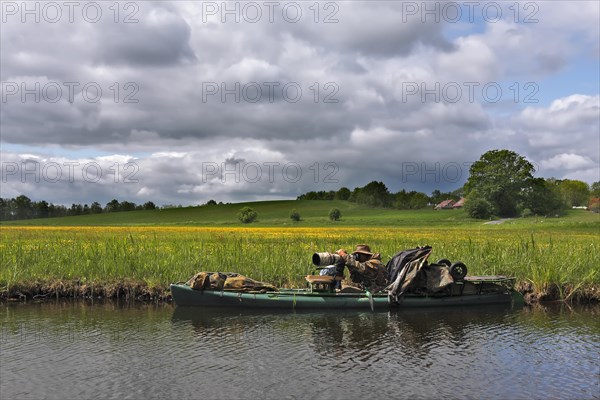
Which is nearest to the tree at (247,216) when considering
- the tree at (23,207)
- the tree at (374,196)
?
the tree at (374,196)

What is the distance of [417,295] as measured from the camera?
1406cm

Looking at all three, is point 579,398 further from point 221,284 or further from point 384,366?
point 221,284

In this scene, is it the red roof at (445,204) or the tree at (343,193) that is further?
the tree at (343,193)

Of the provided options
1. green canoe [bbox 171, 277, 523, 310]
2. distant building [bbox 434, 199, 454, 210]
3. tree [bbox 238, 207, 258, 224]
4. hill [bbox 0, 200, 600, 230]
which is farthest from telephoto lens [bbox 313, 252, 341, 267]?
distant building [bbox 434, 199, 454, 210]

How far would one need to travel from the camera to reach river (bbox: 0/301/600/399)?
26.1 feet

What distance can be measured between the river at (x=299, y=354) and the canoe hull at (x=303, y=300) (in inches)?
10.4

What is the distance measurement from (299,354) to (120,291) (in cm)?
871

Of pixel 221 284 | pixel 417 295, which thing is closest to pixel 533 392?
pixel 417 295

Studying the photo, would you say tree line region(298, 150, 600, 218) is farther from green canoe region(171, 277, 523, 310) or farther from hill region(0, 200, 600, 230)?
green canoe region(171, 277, 523, 310)

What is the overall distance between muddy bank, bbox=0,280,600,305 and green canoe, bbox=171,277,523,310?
1.82m

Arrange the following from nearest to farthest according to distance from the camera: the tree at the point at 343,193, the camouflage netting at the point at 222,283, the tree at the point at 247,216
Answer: the camouflage netting at the point at 222,283 < the tree at the point at 247,216 < the tree at the point at 343,193

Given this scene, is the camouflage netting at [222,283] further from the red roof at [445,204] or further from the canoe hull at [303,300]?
the red roof at [445,204]

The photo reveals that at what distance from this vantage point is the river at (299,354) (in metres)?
7.94

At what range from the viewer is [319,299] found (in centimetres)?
1373
